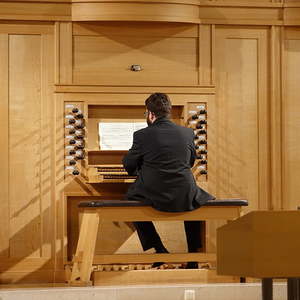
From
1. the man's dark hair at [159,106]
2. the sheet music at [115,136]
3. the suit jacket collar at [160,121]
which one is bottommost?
the sheet music at [115,136]

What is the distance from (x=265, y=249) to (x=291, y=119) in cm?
554

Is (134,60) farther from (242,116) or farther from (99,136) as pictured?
(242,116)

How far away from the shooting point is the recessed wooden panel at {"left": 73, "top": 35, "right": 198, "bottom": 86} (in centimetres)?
799

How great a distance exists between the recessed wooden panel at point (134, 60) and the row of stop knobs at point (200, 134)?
0.33m

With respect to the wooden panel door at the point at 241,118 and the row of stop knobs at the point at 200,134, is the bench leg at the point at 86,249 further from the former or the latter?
the wooden panel door at the point at 241,118

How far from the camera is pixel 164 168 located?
6.61 metres

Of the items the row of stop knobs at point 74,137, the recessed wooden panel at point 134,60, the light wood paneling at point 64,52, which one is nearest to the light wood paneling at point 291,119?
the recessed wooden panel at point 134,60

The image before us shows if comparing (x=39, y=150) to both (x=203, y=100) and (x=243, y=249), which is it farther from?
(x=243, y=249)

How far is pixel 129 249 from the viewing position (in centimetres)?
809

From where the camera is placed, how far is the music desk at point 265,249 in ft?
9.34

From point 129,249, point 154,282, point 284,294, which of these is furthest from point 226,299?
point 129,249

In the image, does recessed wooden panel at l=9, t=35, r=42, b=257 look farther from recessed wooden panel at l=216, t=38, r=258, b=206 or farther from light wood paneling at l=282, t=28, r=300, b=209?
light wood paneling at l=282, t=28, r=300, b=209

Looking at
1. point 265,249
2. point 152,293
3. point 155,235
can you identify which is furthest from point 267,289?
point 155,235

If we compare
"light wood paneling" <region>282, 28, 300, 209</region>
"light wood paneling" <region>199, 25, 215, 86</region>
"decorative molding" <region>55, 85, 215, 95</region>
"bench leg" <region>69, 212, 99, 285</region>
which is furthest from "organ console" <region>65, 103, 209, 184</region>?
"bench leg" <region>69, 212, 99, 285</region>
